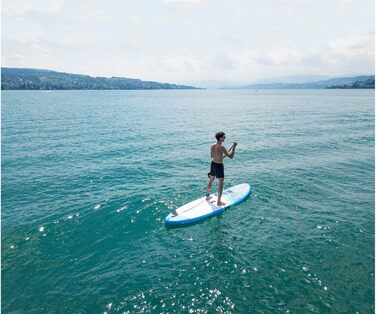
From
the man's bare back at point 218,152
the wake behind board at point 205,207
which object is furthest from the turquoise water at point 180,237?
the man's bare back at point 218,152

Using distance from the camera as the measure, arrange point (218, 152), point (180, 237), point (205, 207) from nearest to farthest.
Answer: point (180, 237)
point (218, 152)
point (205, 207)

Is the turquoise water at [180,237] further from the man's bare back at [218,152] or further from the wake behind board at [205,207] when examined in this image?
the man's bare back at [218,152]

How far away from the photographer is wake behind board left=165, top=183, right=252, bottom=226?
48.7ft

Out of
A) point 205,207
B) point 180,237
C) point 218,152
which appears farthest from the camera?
point 205,207

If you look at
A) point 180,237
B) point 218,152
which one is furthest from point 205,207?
point 218,152

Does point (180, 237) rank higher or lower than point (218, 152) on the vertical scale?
lower

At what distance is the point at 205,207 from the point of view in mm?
16266

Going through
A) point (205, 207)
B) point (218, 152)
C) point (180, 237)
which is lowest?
point (180, 237)

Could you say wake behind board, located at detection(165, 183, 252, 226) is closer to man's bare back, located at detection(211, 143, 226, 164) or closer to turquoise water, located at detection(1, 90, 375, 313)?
turquoise water, located at detection(1, 90, 375, 313)

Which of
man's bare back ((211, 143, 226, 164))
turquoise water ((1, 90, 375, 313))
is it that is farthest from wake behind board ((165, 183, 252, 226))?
man's bare back ((211, 143, 226, 164))

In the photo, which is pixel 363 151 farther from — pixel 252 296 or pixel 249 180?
pixel 252 296

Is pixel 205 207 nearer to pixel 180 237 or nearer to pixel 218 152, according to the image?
pixel 180 237

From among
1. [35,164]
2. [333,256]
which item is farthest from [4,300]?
[35,164]

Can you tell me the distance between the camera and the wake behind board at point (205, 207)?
14.9m
